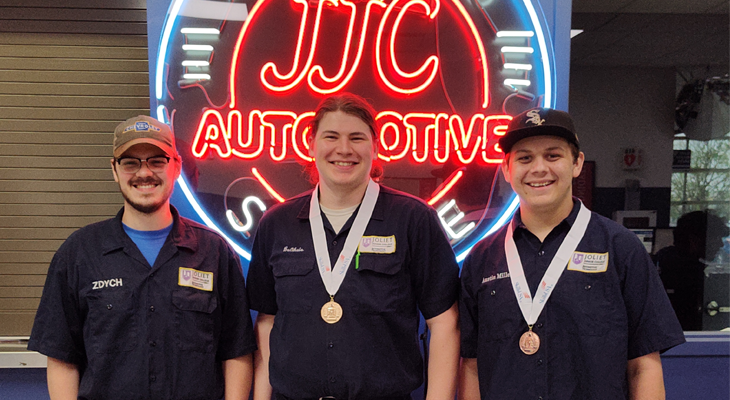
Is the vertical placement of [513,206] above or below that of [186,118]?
below

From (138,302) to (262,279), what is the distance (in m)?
0.54

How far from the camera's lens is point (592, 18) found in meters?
5.81

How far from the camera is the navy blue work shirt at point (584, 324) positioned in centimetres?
186

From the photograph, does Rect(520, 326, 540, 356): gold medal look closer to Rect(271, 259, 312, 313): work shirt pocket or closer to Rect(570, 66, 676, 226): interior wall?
Rect(271, 259, 312, 313): work shirt pocket

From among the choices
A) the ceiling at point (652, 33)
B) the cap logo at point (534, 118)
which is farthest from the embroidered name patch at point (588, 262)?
the ceiling at point (652, 33)

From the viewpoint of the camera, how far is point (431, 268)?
216cm

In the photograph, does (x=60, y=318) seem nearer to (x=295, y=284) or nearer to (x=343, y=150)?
(x=295, y=284)

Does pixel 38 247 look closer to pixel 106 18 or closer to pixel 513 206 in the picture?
pixel 106 18

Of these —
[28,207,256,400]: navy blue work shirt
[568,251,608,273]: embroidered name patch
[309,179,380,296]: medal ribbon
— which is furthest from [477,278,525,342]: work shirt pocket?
[28,207,256,400]: navy blue work shirt

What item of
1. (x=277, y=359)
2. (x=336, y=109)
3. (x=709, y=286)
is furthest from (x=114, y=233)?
(x=709, y=286)

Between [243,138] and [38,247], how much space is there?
71.3 inches

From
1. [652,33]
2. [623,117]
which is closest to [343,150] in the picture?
[652,33]

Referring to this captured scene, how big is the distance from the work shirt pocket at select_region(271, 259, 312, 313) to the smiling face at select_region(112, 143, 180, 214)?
589mm

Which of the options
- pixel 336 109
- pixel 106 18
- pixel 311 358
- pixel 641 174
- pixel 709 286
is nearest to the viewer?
pixel 311 358
